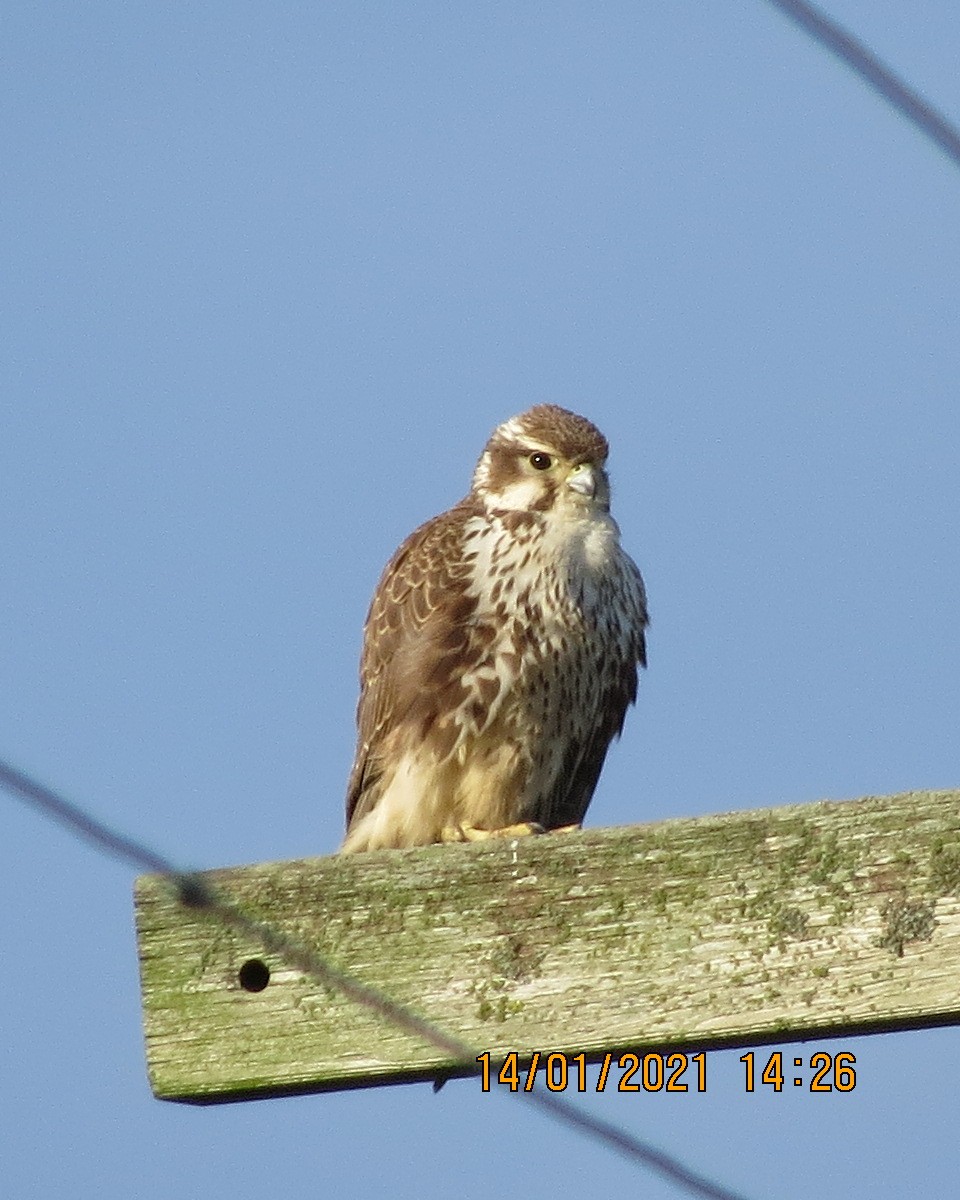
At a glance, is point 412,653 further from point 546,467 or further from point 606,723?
point 546,467

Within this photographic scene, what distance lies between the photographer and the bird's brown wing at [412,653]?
5043mm

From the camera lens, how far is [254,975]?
2684mm

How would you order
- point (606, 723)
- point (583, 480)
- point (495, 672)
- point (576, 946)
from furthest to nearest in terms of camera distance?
point (583, 480) → point (606, 723) → point (495, 672) → point (576, 946)

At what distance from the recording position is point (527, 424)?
19.1 ft

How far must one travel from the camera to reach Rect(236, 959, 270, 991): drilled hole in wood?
2.68 m

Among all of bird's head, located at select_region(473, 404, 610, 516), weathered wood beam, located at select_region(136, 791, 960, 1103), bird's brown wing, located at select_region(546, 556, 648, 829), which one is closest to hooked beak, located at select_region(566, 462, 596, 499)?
bird's head, located at select_region(473, 404, 610, 516)

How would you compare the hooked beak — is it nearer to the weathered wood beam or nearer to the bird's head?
the bird's head

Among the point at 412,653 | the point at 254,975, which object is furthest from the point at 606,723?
the point at 254,975

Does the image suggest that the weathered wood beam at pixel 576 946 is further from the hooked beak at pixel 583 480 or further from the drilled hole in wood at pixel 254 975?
the hooked beak at pixel 583 480

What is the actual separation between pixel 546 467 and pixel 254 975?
10.2ft

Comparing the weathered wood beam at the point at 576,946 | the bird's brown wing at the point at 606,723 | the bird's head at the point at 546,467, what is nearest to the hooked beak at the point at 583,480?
the bird's head at the point at 546,467

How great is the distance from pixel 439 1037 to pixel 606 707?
285cm

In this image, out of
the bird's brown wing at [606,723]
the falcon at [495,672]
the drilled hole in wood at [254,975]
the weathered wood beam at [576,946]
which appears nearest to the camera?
the weathered wood beam at [576,946]

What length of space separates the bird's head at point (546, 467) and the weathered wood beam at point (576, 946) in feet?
9.52
